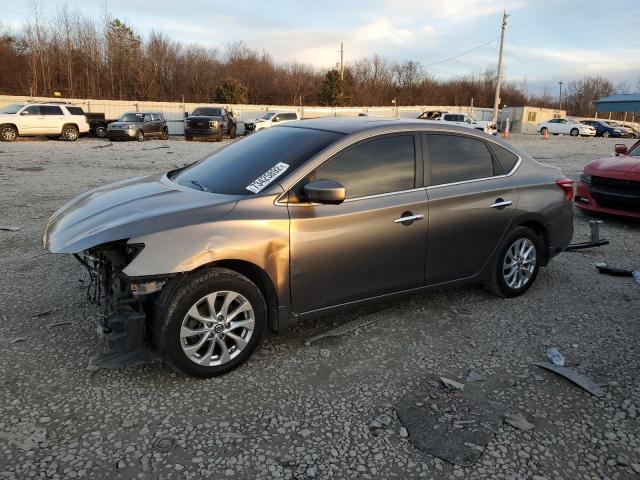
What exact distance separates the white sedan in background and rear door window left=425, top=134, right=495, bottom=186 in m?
42.7

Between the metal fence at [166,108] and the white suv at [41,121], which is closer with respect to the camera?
the white suv at [41,121]

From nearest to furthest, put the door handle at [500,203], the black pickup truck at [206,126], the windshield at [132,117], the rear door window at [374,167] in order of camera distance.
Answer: the rear door window at [374,167], the door handle at [500,203], the windshield at [132,117], the black pickup truck at [206,126]

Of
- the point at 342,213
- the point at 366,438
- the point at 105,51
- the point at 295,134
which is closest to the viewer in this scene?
the point at 366,438

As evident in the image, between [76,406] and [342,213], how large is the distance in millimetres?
2132

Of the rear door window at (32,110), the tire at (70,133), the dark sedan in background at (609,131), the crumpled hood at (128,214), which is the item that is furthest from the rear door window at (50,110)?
the dark sedan in background at (609,131)

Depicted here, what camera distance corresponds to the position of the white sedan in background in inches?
1675

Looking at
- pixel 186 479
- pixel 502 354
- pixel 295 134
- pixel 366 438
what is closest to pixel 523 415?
pixel 502 354

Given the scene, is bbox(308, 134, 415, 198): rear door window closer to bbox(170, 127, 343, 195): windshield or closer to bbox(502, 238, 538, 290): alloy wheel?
bbox(170, 127, 343, 195): windshield

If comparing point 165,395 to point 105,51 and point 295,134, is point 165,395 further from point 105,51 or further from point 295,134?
point 105,51

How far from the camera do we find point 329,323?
13.7 feet

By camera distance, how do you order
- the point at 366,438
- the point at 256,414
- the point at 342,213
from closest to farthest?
1. the point at 366,438
2. the point at 256,414
3. the point at 342,213

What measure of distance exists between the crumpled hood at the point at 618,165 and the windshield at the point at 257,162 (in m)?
5.93

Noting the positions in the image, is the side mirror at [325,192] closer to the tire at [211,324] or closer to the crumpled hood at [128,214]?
the crumpled hood at [128,214]

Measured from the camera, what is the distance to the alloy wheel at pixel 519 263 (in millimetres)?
4715
